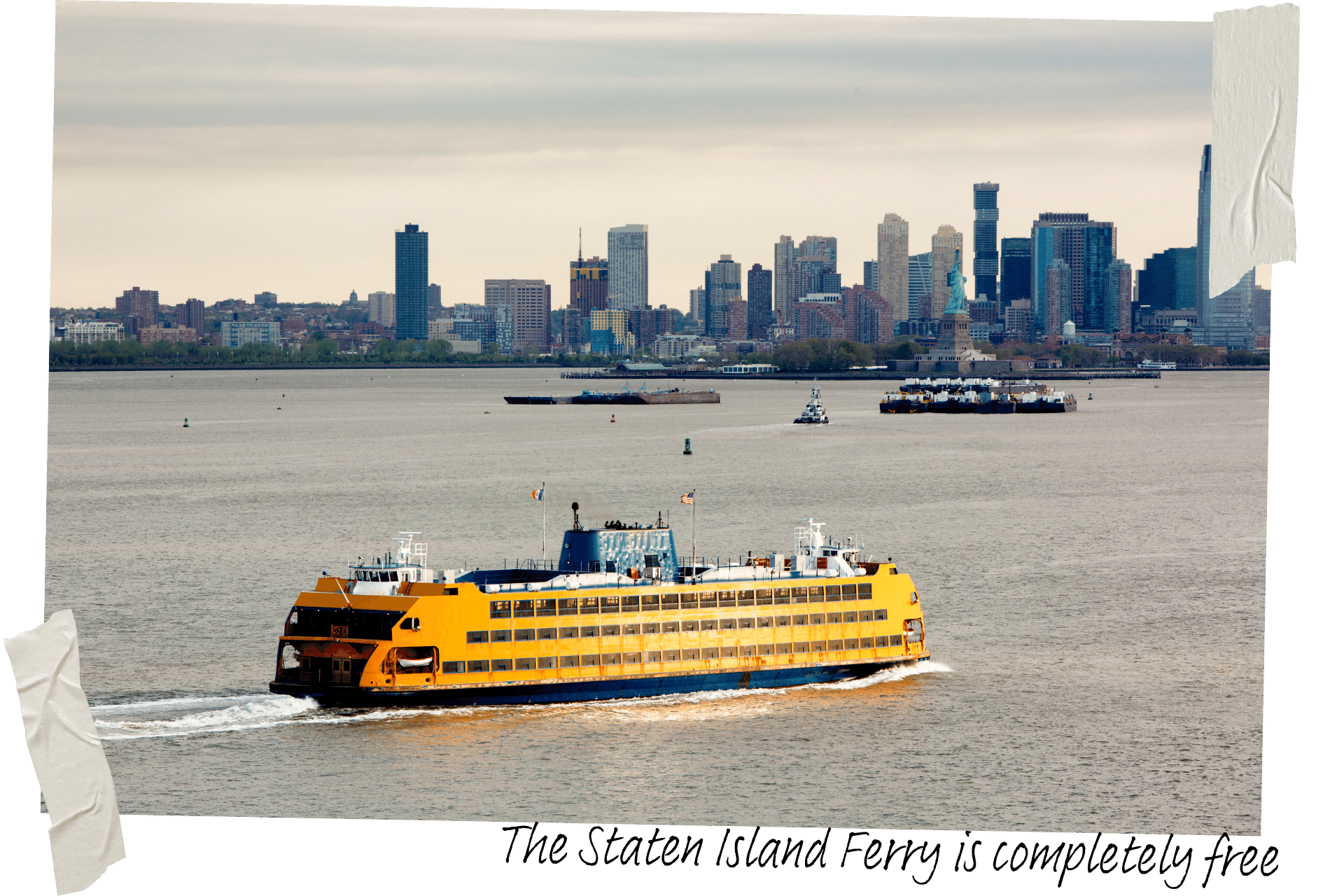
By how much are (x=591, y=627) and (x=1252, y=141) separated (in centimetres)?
1288

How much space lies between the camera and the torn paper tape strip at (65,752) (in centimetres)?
1856

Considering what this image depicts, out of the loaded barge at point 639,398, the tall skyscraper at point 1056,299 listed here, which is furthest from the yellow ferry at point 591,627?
the loaded barge at point 639,398

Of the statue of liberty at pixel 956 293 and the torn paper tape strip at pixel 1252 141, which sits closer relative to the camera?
the torn paper tape strip at pixel 1252 141

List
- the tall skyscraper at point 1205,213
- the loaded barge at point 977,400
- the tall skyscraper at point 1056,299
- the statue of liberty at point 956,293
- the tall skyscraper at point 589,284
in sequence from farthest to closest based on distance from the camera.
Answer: the loaded barge at point 977,400
the statue of liberty at point 956,293
the tall skyscraper at point 1056,299
the tall skyscraper at point 589,284
the tall skyscraper at point 1205,213

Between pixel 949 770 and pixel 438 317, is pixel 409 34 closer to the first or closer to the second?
pixel 949 770

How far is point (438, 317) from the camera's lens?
350ft

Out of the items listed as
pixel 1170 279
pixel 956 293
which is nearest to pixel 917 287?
pixel 956 293

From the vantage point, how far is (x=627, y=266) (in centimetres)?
6994

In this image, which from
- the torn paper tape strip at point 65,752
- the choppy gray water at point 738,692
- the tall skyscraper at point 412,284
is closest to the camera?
the torn paper tape strip at point 65,752

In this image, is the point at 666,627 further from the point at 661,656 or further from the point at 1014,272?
the point at 1014,272

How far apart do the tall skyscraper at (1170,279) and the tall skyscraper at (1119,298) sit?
1.81 meters

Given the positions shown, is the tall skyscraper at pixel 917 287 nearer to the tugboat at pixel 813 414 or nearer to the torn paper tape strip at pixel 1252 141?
the tugboat at pixel 813 414

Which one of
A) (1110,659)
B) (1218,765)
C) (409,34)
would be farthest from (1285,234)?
(1110,659)

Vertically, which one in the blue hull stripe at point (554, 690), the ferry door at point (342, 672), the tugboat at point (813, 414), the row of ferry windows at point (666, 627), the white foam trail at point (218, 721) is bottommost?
the white foam trail at point (218, 721)
